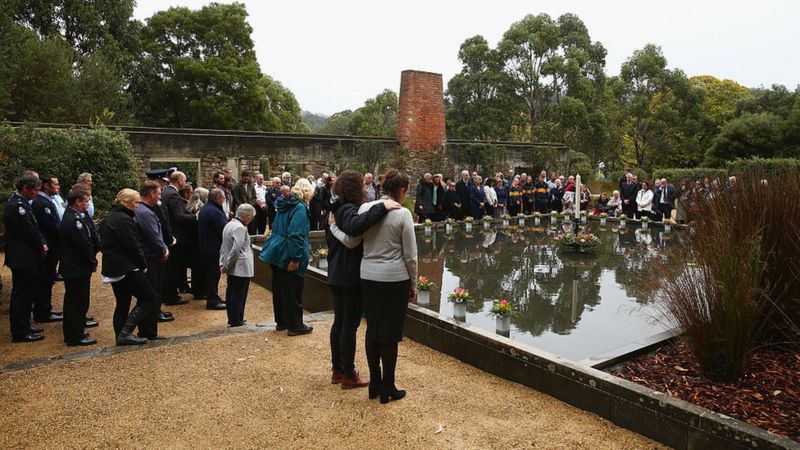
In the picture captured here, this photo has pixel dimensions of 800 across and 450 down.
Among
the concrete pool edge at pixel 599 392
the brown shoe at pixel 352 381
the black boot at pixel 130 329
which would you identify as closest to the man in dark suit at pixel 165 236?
the black boot at pixel 130 329

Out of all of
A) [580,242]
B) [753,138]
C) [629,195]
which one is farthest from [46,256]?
[753,138]

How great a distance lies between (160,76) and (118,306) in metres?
25.0

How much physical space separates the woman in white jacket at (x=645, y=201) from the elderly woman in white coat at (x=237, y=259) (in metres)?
11.1

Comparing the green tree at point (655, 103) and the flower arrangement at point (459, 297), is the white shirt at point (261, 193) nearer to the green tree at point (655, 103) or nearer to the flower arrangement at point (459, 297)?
the flower arrangement at point (459, 297)

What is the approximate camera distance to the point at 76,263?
525 cm

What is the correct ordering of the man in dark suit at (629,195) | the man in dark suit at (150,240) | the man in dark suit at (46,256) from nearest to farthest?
the man in dark suit at (150,240), the man in dark suit at (46,256), the man in dark suit at (629,195)

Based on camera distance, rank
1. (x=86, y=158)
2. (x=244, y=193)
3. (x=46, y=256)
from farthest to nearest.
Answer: (x=86, y=158) < (x=244, y=193) < (x=46, y=256)

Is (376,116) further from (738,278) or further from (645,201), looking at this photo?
(738,278)

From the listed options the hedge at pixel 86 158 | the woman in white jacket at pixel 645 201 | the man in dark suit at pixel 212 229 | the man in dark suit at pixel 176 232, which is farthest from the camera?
the woman in white jacket at pixel 645 201

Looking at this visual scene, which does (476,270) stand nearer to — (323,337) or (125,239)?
(323,337)

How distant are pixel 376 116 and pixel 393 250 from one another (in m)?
38.4

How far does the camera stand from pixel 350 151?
58.2 ft

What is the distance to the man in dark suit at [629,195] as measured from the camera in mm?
14281

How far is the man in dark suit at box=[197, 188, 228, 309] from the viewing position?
6.58 metres
